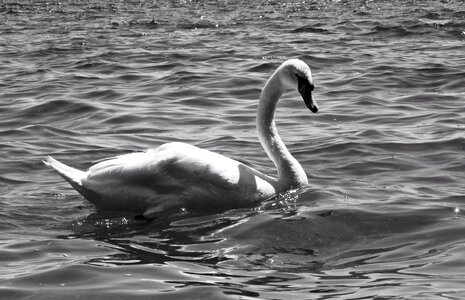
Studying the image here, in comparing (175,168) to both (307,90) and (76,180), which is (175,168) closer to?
(76,180)

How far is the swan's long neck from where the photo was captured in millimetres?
9211

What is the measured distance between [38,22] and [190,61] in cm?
903

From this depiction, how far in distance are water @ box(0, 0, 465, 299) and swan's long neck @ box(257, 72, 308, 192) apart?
0.20 m

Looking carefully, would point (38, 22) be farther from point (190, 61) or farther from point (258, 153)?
point (258, 153)

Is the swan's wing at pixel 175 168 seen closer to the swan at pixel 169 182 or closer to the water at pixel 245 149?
the swan at pixel 169 182

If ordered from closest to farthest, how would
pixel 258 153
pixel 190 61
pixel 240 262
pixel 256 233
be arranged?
pixel 240 262 < pixel 256 233 < pixel 258 153 < pixel 190 61

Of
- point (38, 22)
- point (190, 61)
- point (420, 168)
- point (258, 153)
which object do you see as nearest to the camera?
point (420, 168)

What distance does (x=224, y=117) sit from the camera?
13219 mm

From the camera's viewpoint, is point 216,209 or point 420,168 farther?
point 420,168

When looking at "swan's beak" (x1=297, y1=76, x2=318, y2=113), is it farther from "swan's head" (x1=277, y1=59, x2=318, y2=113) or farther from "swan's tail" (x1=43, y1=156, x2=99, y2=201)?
"swan's tail" (x1=43, y1=156, x2=99, y2=201)

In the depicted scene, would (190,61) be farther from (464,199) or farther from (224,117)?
(464,199)

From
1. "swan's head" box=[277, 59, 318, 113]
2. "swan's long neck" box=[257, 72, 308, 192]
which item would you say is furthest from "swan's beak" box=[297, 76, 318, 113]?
Result: "swan's long neck" box=[257, 72, 308, 192]

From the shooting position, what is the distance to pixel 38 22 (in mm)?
25953

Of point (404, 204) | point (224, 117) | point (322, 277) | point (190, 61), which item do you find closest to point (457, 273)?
point (322, 277)
